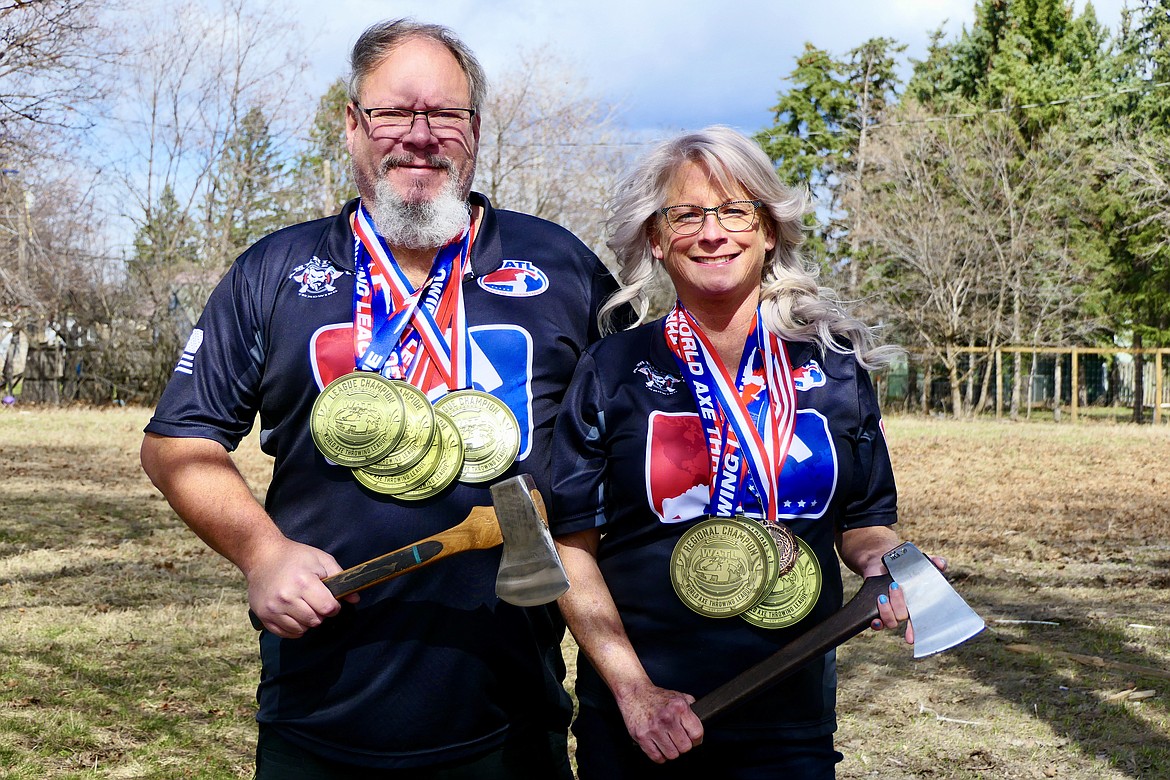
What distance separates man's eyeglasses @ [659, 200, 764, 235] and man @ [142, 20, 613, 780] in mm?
334

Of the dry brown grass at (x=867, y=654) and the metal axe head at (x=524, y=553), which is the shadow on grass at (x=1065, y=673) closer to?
the dry brown grass at (x=867, y=654)

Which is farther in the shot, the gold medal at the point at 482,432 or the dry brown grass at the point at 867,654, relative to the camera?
the dry brown grass at the point at 867,654

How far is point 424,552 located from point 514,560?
20cm

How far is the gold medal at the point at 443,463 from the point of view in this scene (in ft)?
8.15

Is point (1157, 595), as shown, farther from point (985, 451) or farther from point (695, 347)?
point (985, 451)

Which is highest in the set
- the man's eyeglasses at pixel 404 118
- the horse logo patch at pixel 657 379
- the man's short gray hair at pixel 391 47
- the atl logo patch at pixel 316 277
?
the man's short gray hair at pixel 391 47

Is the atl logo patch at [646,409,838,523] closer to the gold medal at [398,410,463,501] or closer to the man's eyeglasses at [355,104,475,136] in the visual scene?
the gold medal at [398,410,463,501]

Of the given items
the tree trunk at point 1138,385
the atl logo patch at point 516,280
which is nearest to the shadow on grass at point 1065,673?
the atl logo patch at point 516,280

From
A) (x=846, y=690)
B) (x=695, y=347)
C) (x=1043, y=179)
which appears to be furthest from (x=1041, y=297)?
(x=695, y=347)

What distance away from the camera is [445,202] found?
270 cm

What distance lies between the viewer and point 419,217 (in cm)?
267

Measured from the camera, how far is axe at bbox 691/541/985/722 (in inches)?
94.0

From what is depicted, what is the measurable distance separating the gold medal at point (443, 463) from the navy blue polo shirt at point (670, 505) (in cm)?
24

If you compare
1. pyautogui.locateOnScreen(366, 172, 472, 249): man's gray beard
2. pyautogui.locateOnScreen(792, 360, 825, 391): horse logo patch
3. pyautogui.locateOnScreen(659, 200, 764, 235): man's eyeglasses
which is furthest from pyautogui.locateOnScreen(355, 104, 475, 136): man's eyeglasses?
pyautogui.locateOnScreen(792, 360, 825, 391): horse logo patch
